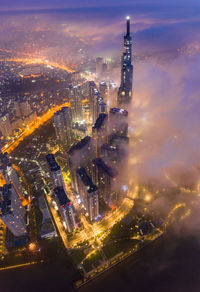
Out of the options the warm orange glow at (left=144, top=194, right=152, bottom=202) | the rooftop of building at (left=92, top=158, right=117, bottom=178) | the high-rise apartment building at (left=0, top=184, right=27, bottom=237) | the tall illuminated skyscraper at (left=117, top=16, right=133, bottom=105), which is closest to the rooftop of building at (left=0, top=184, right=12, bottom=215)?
the high-rise apartment building at (left=0, top=184, right=27, bottom=237)

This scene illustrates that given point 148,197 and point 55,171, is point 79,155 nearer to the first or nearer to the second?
point 55,171

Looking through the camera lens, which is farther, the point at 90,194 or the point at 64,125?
the point at 64,125

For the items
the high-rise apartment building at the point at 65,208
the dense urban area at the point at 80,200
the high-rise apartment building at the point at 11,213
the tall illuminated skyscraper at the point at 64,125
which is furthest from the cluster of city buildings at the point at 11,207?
the tall illuminated skyscraper at the point at 64,125

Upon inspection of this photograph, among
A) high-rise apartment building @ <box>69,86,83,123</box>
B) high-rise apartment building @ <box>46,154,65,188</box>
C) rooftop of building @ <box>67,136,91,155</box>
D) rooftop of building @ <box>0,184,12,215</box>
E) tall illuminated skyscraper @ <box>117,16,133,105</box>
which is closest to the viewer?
rooftop of building @ <box>0,184,12,215</box>

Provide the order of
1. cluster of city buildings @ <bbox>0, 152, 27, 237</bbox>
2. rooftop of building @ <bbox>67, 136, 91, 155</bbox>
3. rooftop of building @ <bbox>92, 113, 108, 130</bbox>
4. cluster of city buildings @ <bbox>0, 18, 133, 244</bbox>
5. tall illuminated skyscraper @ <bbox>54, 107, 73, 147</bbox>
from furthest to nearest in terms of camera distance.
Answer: tall illuminated skyscraper @ <bbox>54, 107, 73, 147</bbox>
rooftop of building @ <bbox>92, 113, 108, 130</bbox>
rooftop of building @ <bbox>67, 136, 91, 155</bbox>
cluster of city buildings @ <bbox>0, 18, 133, 244</bbox>
cluster of city buildings @ <bbox>0, 152, 27, 237</bbox>

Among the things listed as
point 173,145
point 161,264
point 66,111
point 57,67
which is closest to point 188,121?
point 173,145

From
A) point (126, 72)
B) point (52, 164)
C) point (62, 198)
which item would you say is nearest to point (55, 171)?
point (52, 164)

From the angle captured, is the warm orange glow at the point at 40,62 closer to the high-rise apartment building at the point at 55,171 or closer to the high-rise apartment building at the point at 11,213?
the high-rise apartment building at the point at 55,171

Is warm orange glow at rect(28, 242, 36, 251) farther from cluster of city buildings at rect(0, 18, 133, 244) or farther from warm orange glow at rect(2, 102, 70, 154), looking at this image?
warm orange glow at rect(2, 102, 70, 154)
